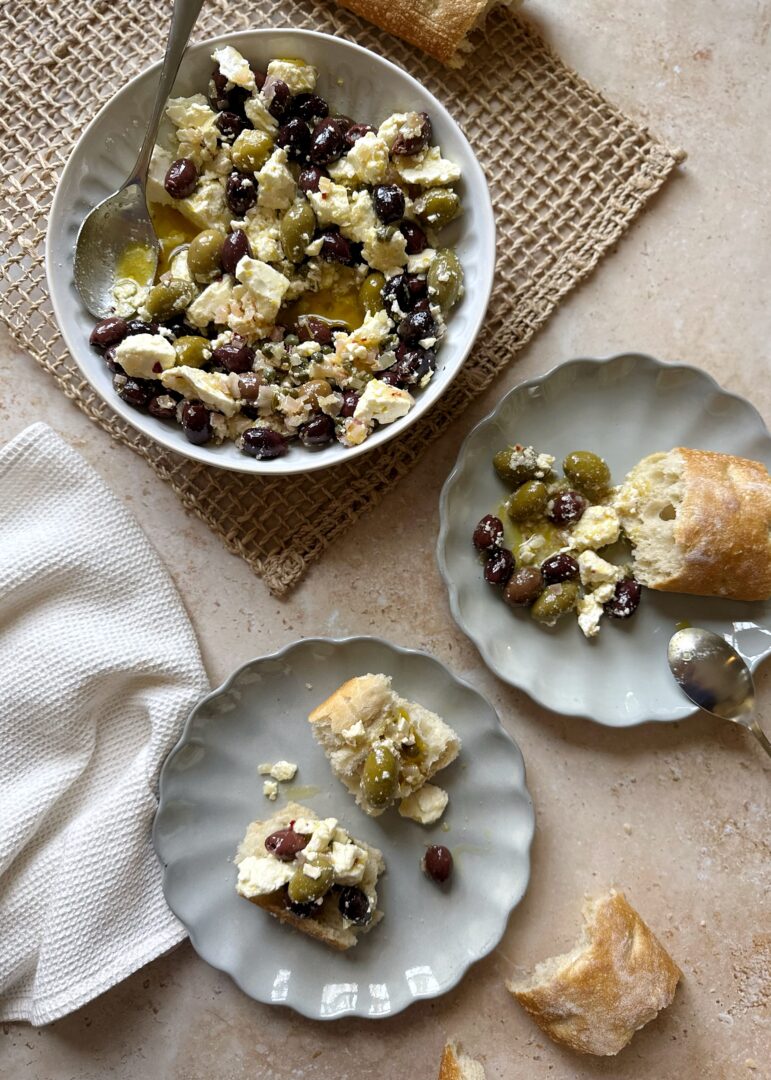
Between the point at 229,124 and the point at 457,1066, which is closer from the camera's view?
the point at 229,124

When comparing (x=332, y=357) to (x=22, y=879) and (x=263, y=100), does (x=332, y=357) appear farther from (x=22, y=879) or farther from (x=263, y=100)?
(x=22, y=879)

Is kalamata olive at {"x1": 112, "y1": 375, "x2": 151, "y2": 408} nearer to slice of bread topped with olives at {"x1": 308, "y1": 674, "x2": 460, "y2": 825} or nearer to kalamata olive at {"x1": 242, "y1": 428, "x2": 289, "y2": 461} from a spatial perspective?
kalamata olive at {"x1": 242, "y1": 428, "x2": 289, "y2": 461}

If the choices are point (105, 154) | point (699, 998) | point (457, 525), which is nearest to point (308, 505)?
point (457, 525)

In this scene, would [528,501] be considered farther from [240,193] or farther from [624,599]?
[240,193]

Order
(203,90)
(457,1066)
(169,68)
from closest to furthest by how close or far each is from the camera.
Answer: (169,68), (203,90), (457,1066)

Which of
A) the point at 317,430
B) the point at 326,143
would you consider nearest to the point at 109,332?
the point at 317,430

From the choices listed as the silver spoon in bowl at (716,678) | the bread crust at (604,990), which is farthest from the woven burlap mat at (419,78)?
the bread crust at (604,990)
